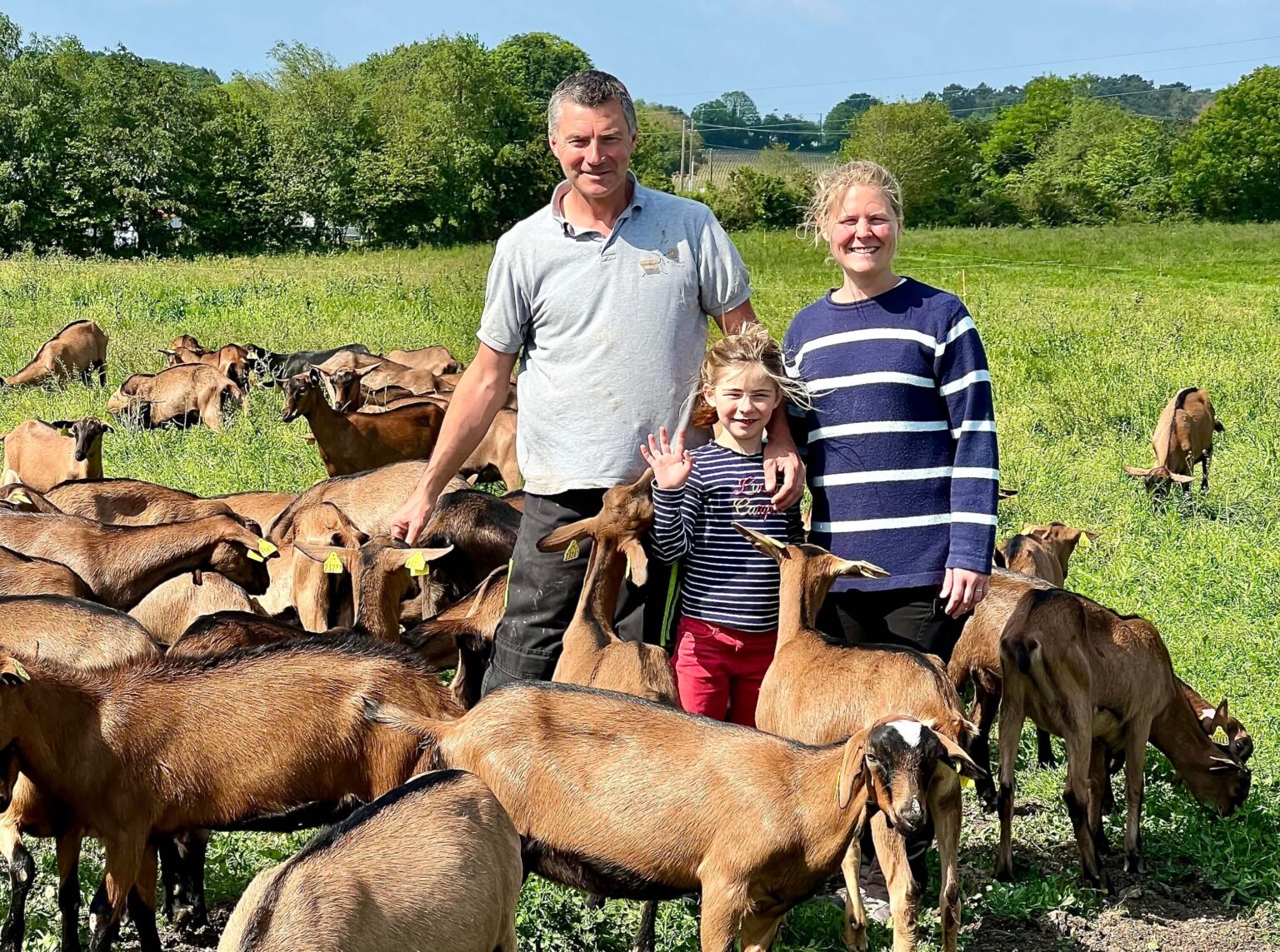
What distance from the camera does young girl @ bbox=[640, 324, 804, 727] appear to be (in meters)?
4.21

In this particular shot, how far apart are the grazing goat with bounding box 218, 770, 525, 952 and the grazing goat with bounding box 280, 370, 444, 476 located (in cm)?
723

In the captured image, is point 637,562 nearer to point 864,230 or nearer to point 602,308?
point 602,308

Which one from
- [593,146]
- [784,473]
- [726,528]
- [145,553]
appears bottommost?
[145,553]

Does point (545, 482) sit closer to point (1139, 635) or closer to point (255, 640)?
point (255, 640)

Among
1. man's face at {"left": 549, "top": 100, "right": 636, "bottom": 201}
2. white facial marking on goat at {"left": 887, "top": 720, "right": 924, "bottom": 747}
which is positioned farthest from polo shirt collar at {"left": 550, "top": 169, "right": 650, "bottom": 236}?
white facial marking on goat at {"left": 887, "top": 720, "right": 924, "bottom": 747}

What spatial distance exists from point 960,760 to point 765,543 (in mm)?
1074

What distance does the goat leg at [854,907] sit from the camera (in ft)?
12.7

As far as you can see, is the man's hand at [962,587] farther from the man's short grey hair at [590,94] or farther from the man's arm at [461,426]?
the man's short grey hair at [590,94]

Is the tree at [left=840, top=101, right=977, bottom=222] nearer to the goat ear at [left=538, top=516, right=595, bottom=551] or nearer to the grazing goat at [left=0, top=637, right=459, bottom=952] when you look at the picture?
the goat ear at [left=538, top=516, right=595, bottom=551]

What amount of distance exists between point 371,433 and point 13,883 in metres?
6.55

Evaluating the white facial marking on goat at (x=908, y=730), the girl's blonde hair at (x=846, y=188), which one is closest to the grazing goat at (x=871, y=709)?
the white facial marking on goat at (x=908, y=730)

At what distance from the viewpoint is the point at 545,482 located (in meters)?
4.51

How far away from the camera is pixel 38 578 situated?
6.08m

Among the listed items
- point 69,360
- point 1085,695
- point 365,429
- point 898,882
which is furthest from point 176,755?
point 69,360
